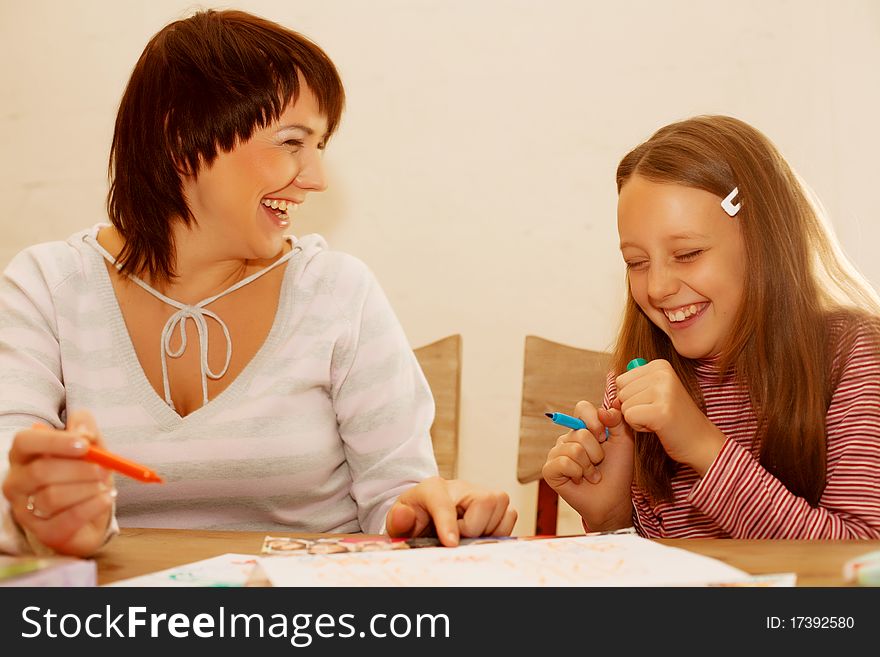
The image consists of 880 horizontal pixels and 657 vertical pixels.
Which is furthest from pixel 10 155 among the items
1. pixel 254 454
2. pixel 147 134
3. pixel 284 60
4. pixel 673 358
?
pixel 673 358

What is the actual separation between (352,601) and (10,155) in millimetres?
1831

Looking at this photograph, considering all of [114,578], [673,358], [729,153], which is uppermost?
[729,153]

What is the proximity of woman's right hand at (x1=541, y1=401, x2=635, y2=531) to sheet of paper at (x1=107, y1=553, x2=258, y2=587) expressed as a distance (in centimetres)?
52

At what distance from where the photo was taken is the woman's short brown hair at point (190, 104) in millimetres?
1261

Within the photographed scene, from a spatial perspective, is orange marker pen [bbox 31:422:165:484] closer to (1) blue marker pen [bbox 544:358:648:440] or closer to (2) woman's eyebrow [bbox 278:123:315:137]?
(1) blue marker pen [bbox 544:358:648:440]

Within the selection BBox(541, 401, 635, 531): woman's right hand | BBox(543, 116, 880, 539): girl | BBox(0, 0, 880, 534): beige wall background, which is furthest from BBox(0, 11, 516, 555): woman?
A: BBox(0, 0, 880, 534): beige wall background

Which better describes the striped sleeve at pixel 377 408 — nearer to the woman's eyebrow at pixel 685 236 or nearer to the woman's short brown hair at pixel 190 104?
the woman's short brown hair at pixel 190 104

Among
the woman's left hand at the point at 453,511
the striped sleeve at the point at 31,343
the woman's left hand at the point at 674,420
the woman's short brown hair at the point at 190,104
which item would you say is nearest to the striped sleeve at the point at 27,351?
the striped sleeve at the point at 31,343

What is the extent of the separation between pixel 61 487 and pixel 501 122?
145 cm

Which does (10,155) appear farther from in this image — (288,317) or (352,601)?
(352,601)

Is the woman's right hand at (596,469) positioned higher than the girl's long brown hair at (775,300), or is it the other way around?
the girl's long brown hair at (775,300)

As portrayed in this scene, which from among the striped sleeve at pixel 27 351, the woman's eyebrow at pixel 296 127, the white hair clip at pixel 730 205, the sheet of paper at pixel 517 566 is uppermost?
the woman's eyebrow at pixel 296 127

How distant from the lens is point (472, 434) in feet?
6.69

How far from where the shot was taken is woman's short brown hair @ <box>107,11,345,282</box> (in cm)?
126
